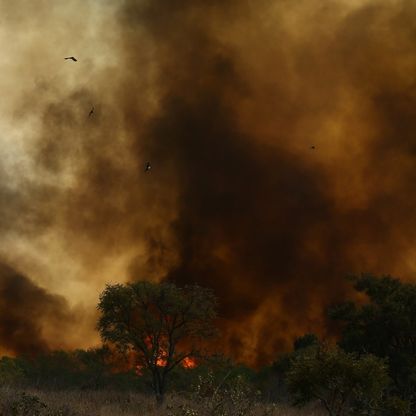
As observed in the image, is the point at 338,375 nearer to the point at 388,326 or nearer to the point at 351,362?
the point at 351,362

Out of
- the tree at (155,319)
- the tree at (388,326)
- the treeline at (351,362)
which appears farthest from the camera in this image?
the tree at (155,319)

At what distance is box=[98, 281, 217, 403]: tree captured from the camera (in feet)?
209

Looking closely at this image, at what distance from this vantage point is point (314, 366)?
96.8 feet

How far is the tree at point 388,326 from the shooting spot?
46.1 meters

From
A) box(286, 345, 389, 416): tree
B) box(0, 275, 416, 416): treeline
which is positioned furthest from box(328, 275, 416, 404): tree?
box(286, 345, 389, 416): tree

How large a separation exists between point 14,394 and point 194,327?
3565 cm

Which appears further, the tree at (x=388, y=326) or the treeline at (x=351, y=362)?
the tree at (x=388, y=326)

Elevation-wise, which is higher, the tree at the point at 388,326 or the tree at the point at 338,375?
the tree at the point at 388,326

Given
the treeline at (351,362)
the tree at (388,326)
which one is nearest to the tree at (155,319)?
the treeline at (351,362)

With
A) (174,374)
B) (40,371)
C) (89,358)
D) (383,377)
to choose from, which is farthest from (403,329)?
(40,371)

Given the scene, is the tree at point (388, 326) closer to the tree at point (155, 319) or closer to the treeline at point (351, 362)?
the treeline at point (351, 362)

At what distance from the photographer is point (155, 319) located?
64.6 meters

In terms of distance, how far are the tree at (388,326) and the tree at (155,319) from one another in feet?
68.3

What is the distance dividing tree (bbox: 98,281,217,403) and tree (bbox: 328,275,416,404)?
68.3 ft
